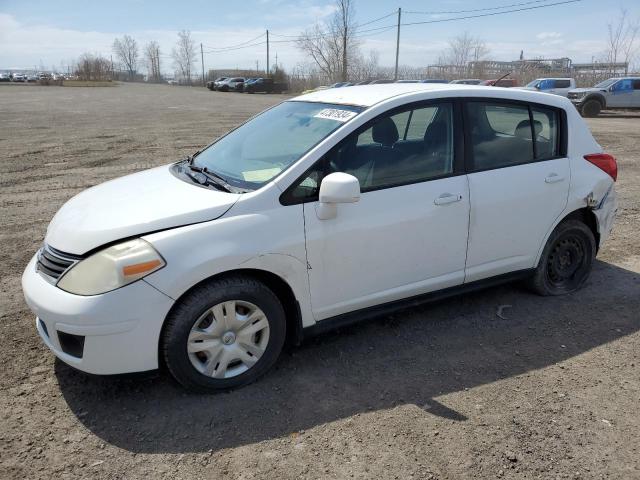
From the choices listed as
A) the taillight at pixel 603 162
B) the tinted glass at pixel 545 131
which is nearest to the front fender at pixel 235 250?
the tinted glass at pixel 545 131

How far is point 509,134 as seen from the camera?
12.7 feet

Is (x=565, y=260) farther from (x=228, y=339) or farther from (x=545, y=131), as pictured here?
(x=228, y=339)

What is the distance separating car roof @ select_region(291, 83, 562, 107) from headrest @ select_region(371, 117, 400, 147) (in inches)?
5.6

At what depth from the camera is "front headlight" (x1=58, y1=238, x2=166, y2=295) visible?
8.49 ft

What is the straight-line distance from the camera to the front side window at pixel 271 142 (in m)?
3.20

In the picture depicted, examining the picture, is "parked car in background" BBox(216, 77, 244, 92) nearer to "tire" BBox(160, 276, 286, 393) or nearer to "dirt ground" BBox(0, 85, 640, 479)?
"dirt ground" BBox(0, 85, 640, 479)

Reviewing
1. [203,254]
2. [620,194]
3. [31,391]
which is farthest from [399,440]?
[620,194]

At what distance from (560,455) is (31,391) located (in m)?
2.94

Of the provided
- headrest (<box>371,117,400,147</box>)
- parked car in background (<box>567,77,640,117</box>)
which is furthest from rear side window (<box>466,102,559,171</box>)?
parked car in background (<box>567,77,640,117</box>)

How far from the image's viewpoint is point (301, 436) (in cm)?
266

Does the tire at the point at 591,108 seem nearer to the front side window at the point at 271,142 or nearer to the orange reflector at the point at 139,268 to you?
the front side window at the point at 271,142

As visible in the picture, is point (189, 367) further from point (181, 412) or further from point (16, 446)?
point (16, 446)

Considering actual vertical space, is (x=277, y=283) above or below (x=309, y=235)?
below

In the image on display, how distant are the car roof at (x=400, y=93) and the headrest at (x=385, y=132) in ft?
0.47
